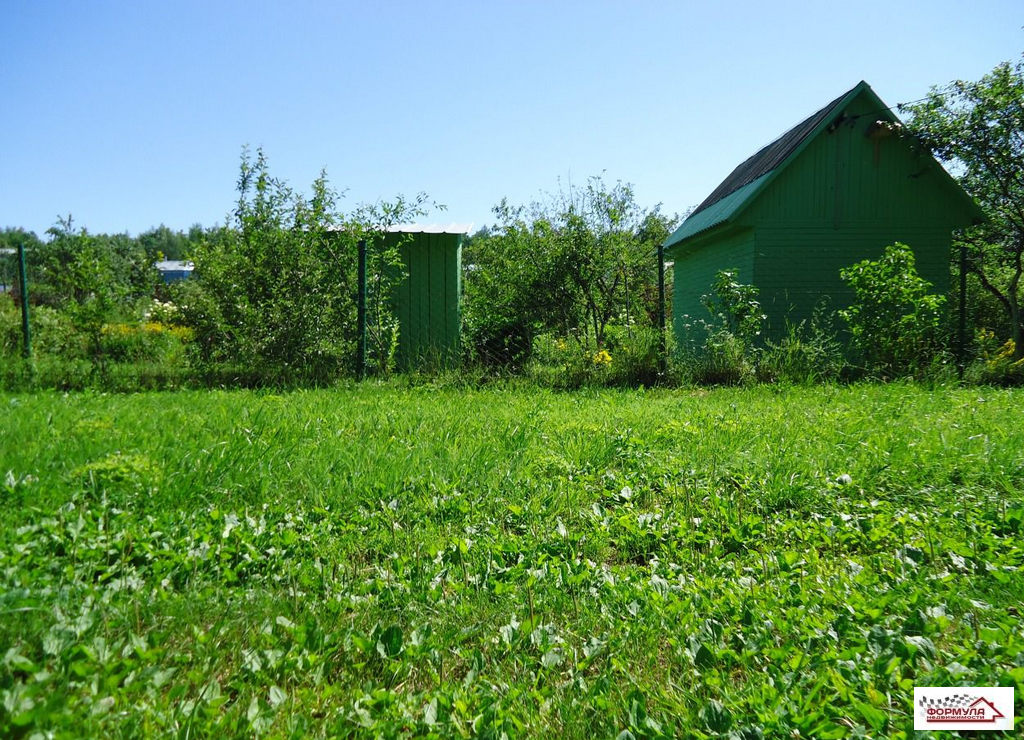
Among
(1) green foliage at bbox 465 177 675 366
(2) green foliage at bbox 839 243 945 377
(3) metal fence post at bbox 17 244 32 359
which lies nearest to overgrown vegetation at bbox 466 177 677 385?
(1) green foliage at bbox 465 177 675 366

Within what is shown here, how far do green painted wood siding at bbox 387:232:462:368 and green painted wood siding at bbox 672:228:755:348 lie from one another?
4281 mm

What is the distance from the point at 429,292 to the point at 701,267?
7571 millimetres

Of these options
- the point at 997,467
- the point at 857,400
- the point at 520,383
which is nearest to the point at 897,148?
the point at 857,400

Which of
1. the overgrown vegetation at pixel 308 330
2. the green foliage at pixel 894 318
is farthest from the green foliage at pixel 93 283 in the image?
the green foliage at pixel 894 318

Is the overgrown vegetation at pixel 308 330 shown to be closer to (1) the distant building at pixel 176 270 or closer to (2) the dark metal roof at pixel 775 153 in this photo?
(1) the distant building at pixel 176 270

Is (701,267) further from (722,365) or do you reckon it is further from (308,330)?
(308,330)

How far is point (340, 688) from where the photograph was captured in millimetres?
1902

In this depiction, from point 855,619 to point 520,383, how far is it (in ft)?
18.7
